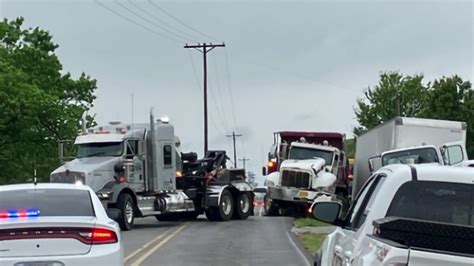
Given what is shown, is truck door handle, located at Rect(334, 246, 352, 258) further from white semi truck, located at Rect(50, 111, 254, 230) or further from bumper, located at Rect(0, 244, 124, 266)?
white semi truck, located at Rect(50, 111, 254, 230)

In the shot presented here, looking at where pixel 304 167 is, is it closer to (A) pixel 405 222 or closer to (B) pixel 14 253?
(B) pixel 14 253

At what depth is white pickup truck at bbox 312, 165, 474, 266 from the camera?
4.71 metres

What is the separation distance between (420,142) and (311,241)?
7905 mm

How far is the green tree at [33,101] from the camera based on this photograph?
42781mm

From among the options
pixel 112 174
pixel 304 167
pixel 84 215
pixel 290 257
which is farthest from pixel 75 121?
pixel 84 215

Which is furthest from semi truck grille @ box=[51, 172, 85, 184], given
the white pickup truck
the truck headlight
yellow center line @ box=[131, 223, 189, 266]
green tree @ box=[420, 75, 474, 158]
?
green tree @ box=[420, 75, 474, 158]

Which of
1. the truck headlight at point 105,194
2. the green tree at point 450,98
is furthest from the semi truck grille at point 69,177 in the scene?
the green tree at point 450,98

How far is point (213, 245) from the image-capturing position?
1927 cm

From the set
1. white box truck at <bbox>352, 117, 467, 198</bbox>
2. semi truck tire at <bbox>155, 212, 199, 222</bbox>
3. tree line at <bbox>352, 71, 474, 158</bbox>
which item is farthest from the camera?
tree line at <bbox>352, 71, 474, 158</bbox>

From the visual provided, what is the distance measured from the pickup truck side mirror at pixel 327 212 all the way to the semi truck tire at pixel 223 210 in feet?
74.7

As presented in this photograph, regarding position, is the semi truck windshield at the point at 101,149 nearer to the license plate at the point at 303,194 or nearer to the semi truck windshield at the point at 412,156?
the semi truck windshield at the point at 412,156

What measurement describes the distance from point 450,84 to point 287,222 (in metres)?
33.0

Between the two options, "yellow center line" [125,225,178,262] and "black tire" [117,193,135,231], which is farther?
"black tire" [117,193,135,231]

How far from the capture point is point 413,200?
5871 mm
